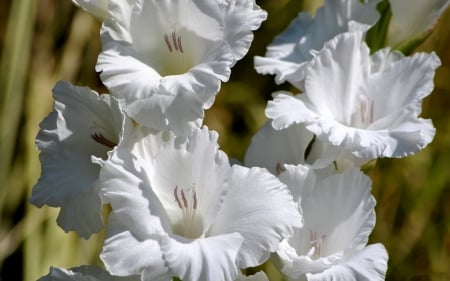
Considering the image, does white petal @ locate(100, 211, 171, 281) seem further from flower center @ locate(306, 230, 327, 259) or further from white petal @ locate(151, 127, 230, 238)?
flower center @ locate(306, 230, 327, 259)

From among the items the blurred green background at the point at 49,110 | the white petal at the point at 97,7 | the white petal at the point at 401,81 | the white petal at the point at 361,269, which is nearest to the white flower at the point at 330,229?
the white petal at the point at 361,269

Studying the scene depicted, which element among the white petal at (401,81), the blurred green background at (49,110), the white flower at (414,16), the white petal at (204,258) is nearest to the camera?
the white petal at (204,258)

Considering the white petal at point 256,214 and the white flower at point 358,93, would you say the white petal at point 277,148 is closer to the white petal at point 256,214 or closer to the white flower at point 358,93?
the white flower at point 358,93

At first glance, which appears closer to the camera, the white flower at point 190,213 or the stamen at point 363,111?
the white flower at point 190,213

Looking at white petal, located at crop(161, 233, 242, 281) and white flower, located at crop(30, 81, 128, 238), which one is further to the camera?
white flower, located at crop(30, 81, 128, 238)

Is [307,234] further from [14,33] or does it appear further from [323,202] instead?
[14,33]

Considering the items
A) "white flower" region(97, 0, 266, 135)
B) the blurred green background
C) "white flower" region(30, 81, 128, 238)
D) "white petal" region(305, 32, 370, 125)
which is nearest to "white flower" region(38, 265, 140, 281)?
"white flower" region(30, 81, 128, 238)

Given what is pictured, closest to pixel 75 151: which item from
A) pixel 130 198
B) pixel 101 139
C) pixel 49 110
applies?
pixel 101 139

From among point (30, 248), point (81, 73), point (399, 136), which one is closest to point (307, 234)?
point (399, 136)
